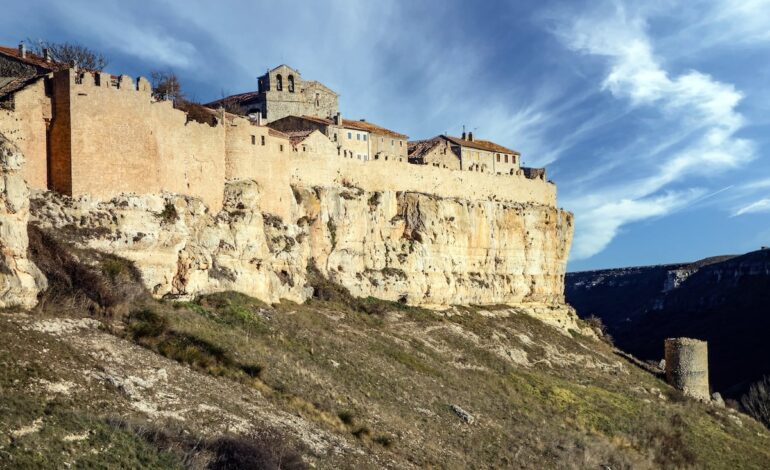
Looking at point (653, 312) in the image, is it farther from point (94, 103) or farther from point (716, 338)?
point (94, 103)

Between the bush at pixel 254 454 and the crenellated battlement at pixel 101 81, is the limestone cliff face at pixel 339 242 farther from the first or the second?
the bush at pixel 254 454

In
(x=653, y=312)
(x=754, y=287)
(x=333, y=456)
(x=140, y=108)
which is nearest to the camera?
(x=333, y=456)

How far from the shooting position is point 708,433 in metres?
42.2

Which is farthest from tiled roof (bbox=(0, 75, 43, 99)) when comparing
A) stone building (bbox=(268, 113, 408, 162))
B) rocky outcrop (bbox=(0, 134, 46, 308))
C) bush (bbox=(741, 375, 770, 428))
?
bush (bbox=(741, 375, 770, 428))

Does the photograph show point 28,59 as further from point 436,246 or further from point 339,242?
point 436,246

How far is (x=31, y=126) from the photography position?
2539 cm

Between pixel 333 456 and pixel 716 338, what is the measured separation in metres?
81.8

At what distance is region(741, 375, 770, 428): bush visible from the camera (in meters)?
57.7

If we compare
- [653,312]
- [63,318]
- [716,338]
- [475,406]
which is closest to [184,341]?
[63,318]

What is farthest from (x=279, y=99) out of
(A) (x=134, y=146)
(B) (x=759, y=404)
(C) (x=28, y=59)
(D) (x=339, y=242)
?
(B) (x=759, y=404)

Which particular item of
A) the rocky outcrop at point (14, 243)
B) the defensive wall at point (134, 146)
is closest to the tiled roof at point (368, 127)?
the defensive wall at point (134, 146)

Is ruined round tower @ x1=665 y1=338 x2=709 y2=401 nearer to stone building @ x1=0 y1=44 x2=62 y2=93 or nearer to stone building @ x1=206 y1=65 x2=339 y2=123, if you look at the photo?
stone building @ x1=206 y1=65 x2=339 y2=123

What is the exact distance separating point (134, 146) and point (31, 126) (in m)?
3.54

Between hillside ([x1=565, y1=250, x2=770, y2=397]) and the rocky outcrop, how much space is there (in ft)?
203
